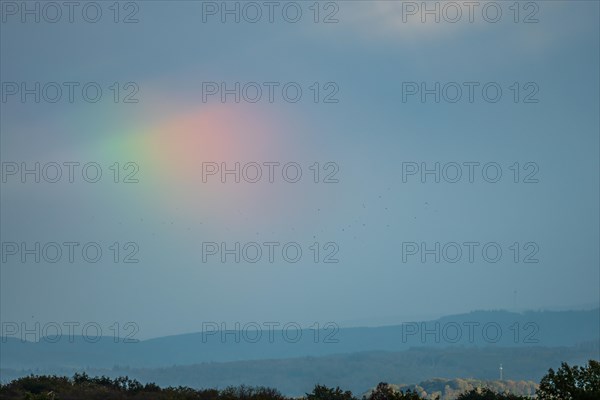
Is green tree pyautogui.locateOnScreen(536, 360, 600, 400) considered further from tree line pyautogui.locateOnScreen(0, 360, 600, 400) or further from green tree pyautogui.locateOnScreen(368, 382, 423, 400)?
green tree pyautogui.locateOnScreen(368, 382, 423, 400)

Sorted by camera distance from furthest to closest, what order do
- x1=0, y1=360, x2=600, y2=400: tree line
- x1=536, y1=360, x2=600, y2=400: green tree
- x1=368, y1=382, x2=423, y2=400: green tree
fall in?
1. x1=0, y1=360, x2=600, y2=400: tree line
2. x1=536, y1=360, x2=600, y2=400: green tree
3. x1=368, y1=382, x2=423, y2=400: green tree

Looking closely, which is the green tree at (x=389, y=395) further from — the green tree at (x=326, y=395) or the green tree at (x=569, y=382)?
the green tree at (x=569, y=382)

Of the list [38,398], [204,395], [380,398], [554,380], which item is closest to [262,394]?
[204,395]

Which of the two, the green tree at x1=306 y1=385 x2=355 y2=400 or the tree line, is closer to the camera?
the tree line

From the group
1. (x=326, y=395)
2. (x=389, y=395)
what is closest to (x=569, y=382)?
(x=389, y=395)

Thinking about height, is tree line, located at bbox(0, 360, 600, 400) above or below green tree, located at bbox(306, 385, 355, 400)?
above

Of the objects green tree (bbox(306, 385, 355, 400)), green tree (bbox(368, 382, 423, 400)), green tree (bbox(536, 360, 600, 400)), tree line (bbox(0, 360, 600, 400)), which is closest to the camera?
green tree (bbox(368, 382, 423, 400))

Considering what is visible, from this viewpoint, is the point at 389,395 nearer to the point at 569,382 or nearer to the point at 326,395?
the point at 326,395

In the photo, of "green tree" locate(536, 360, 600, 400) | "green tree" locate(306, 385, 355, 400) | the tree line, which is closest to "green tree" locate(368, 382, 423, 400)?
the tree line

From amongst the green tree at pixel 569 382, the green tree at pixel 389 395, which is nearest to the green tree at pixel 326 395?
the green tree at pixel 389 395
